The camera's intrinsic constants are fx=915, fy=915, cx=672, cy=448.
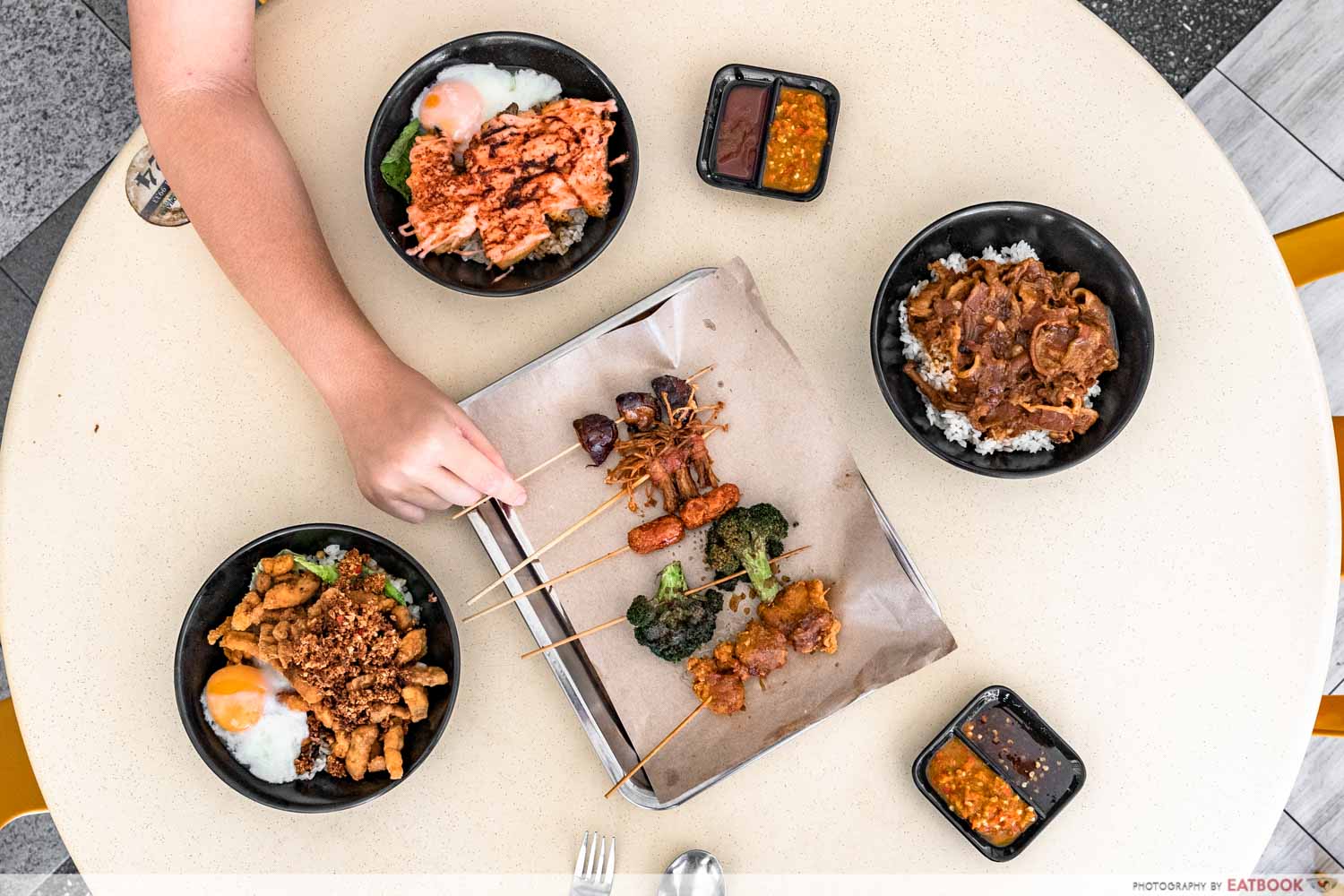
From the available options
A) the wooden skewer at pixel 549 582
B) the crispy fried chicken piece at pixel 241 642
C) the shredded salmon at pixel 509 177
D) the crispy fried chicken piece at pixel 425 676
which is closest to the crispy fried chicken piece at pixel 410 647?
the crispy fried chicken piece at pixel 425 676

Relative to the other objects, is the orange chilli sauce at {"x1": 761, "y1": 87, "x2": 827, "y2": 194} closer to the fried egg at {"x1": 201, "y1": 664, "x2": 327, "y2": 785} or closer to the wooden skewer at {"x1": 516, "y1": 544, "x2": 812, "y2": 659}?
the wooden skewer at {"x1": 516, "y1": 544, "x2": 812, "y2": 659}

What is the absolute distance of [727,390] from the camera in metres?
2.78

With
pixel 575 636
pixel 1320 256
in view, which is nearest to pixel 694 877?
pixel 575 636

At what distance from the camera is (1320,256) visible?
297cm

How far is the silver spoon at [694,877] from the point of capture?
2.64m

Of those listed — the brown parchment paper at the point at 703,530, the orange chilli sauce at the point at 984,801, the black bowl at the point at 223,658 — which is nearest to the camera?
the black bowl at the point at 223,658

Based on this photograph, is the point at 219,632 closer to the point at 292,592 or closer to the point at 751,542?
the point at 292,592

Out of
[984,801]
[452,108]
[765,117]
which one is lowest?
[984,801]

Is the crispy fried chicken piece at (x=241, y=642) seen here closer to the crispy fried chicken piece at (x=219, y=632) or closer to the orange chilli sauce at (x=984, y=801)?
the crispy fried chicken piece at (x=219, y=632)

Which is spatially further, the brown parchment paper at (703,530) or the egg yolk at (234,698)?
the brown parchment paper at (703,530)

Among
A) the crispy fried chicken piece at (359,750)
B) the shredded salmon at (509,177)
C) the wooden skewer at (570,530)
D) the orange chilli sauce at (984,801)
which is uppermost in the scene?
the shredded salmon at (509,177)

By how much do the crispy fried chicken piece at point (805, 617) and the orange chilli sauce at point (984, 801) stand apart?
19.1 inches

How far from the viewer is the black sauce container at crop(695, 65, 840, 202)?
8.84 feet

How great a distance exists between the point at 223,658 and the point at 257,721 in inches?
8.2
